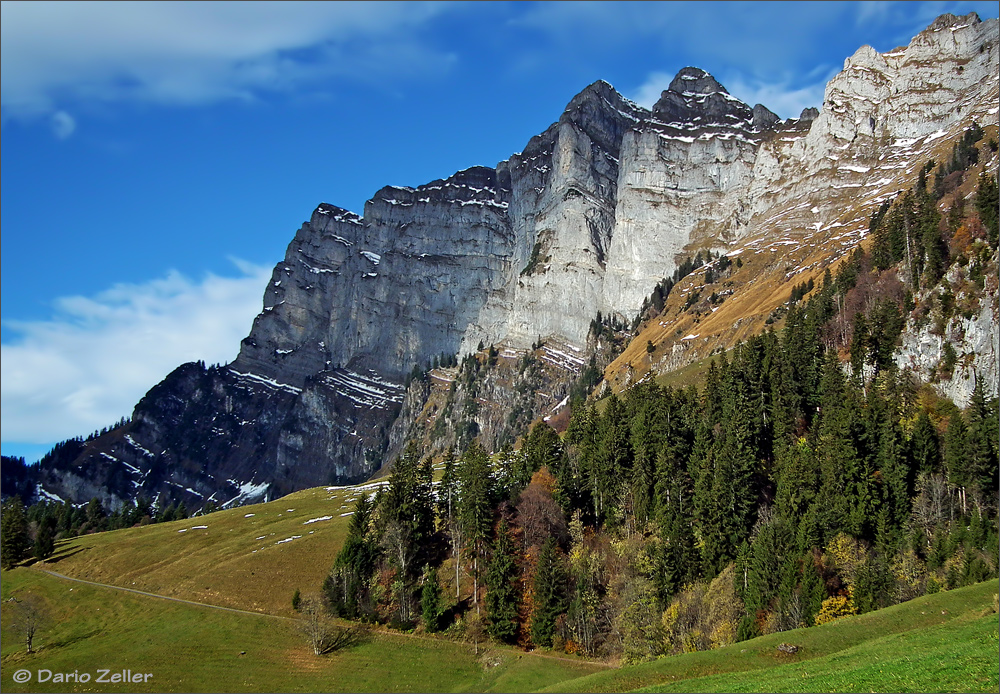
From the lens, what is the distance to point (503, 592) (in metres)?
94.3

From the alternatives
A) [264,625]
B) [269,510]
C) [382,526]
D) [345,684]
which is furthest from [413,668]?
[269,510]

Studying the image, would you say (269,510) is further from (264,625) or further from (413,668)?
(413,668)

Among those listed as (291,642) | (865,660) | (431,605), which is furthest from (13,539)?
(865,660)

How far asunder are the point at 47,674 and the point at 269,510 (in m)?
72.7

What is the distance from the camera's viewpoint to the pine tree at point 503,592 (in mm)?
91938

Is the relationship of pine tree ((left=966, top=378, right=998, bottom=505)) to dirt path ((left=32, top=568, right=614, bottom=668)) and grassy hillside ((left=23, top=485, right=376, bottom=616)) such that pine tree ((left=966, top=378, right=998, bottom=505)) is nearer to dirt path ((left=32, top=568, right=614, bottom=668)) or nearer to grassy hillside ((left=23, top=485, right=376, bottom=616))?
dirt path ((left=32, top=568, right=614, bottom=668))

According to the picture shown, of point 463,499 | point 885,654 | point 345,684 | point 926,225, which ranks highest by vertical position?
point 926,225

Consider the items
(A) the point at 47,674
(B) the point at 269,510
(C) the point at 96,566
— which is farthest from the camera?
(B) the point at 269,510

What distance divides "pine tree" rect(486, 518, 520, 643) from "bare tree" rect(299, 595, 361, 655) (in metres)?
16.5

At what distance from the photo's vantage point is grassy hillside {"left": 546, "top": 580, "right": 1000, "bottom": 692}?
33.7 meters

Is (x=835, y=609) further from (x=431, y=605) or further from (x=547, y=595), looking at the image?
(x=431, y=605)

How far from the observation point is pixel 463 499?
112812 mm

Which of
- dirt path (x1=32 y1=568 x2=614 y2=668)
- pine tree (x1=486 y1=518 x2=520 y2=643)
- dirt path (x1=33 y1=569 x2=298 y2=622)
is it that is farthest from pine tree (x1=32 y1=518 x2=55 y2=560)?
pine tree (x1=486 y1=518 x2=520 y2=643)

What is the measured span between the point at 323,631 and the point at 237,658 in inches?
370
